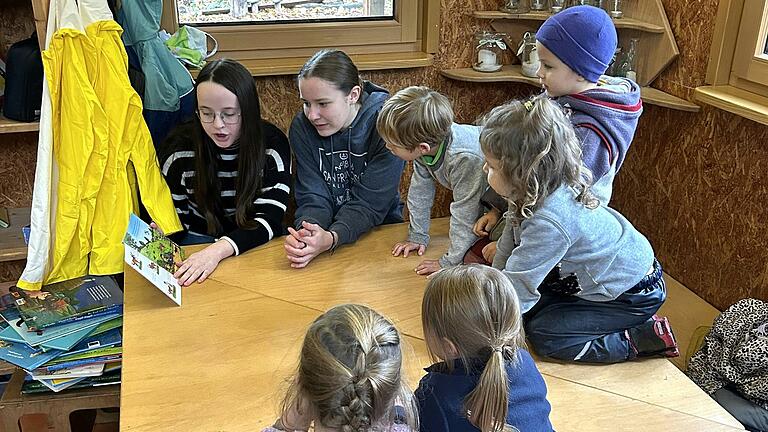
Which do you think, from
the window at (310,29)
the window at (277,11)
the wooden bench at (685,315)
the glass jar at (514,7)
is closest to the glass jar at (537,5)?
the glass jar at (514,7)

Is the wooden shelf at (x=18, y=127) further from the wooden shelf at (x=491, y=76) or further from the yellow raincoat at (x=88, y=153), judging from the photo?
the wooden shelf at (x=491, y=76)

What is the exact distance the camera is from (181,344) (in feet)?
4.96

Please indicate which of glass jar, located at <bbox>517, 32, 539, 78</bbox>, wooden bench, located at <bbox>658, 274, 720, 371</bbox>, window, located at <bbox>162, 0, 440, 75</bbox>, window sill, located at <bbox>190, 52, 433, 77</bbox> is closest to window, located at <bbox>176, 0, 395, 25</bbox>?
window, located at <bbox>162, 0, 440, 75</bbox>

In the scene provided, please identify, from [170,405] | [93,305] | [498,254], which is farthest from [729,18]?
[93,305]

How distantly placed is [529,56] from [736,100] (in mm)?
768

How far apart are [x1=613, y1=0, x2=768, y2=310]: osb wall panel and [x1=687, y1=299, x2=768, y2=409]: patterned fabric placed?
0.60 ft

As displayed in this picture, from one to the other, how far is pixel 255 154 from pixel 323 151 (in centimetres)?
21

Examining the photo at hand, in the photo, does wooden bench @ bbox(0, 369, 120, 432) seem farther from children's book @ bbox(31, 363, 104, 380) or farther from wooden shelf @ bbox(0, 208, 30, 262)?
wooden shelf @ bbox(0, 208, 30, 262)

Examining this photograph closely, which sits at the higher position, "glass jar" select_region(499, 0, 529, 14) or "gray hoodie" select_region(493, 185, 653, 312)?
"glass jar" select_region(499, 0, 529, 14)

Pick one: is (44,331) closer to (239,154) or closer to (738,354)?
(239,154)

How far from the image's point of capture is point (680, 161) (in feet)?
7.87

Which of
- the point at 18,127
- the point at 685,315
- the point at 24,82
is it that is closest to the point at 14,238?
the point at 18,127

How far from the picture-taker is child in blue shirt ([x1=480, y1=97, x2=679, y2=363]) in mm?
1430

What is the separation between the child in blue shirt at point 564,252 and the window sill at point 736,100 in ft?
2.21
